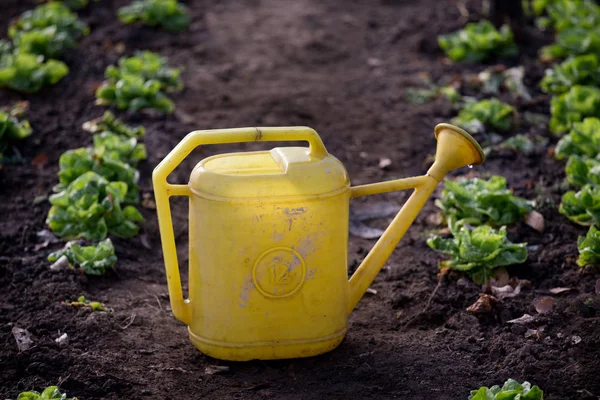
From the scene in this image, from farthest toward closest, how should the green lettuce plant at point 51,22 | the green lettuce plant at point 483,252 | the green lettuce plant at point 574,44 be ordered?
the green lettuce plant at point 51,22 < the green lettuce plant at point 574,44 < the green lettuce plant at point 483,252

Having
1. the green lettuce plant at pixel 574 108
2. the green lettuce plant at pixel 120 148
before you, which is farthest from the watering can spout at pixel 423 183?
the green lettuce plant at pixel 574 108

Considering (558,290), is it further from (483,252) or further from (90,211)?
(90,211)

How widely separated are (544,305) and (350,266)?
91 centimetres

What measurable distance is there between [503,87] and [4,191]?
3.13 meters

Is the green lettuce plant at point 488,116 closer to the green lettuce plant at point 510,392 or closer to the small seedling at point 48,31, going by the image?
the green lettuce plant at point 510,392

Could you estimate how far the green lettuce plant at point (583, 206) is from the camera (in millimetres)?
3375

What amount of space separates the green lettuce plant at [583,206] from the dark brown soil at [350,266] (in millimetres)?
75

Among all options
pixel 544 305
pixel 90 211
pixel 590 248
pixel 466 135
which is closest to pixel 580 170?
pixel 590 248

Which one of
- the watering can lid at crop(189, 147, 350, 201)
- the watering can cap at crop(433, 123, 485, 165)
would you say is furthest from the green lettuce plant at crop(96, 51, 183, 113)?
the watering can cap at crop(433, 123, 485, 165)

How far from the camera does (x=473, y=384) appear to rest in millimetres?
2566

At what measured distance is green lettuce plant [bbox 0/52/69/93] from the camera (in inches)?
211

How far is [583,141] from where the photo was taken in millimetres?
4098

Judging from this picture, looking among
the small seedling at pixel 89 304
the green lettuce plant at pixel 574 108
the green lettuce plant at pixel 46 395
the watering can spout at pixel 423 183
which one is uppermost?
the watering can spout at pixel 423 183

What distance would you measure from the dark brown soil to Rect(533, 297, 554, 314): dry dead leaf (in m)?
0.03
